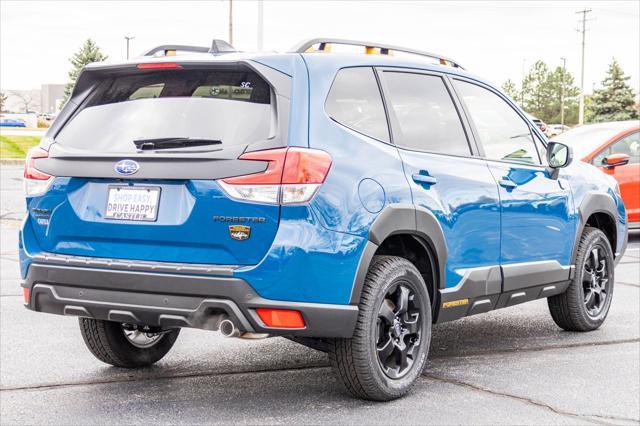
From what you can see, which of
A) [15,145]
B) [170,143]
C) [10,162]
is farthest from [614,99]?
[170,143]

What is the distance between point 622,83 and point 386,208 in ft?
219

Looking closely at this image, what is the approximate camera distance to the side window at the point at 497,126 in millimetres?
6434

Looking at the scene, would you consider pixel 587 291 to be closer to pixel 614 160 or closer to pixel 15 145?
pixel 614 160

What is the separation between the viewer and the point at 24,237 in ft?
17.7

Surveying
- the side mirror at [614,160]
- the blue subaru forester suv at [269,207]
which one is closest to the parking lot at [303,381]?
the blue subaru forester suv at [269,207]

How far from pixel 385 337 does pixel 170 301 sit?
127 centimetres

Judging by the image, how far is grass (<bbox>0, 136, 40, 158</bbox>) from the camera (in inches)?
1536

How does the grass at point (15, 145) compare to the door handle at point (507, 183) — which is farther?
the grass at point (15, 145)

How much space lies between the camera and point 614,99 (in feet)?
222

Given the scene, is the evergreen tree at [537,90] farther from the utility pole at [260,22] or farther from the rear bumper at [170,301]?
the rear bumper at [170,301]

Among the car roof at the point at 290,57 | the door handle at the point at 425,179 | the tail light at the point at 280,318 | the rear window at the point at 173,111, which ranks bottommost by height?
the tail light at the point at 280,318

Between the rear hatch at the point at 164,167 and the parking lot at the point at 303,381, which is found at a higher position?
the rear hatch at the point at 164,167

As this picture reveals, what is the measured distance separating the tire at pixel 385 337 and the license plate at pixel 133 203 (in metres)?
1.16

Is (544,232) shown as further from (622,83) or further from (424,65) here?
(622,83)
